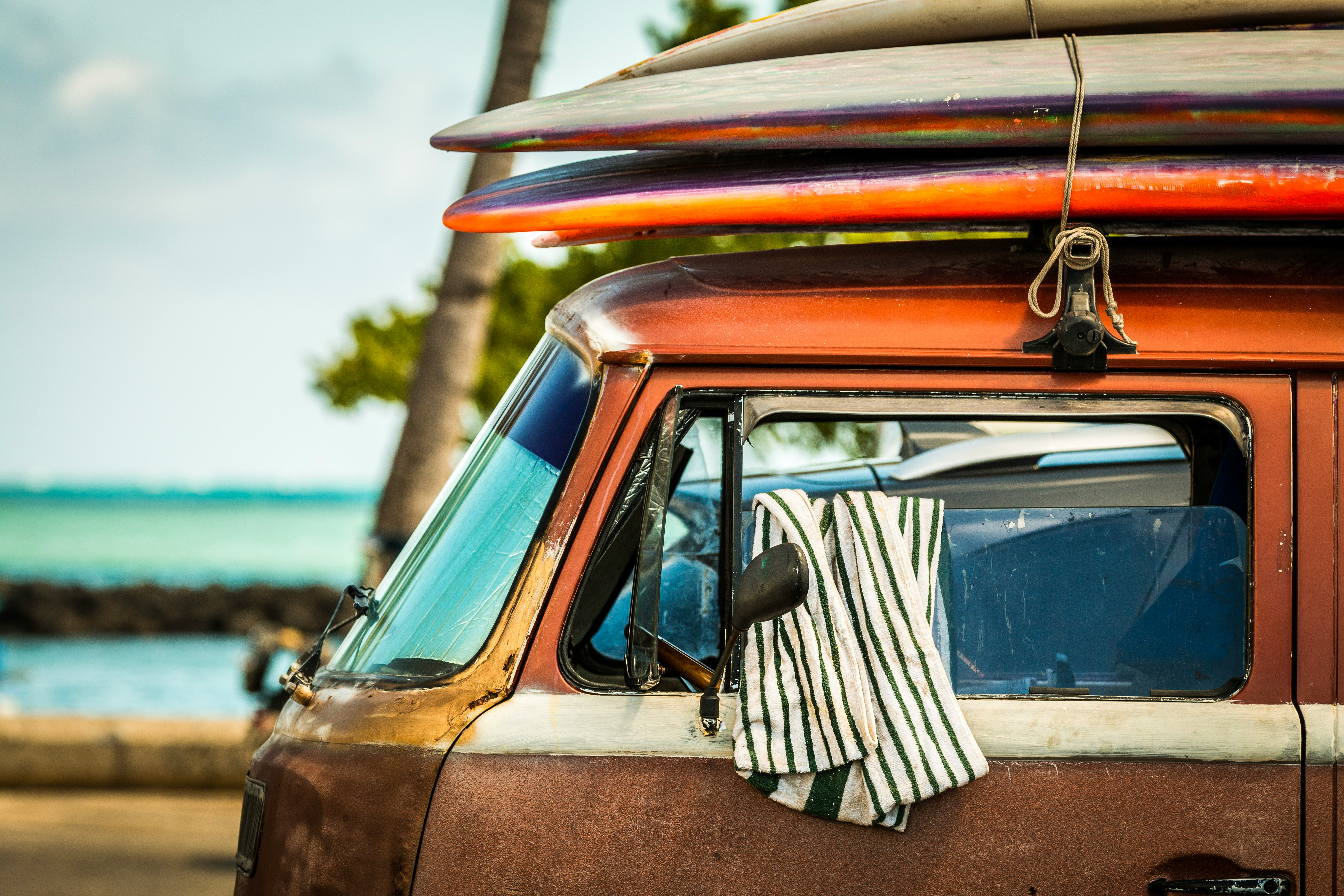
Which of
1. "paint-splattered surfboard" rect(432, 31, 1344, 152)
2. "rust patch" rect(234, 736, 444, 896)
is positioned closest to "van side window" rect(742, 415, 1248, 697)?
"paint-splattered surfboard" rect(432, 31, 1344, 152)

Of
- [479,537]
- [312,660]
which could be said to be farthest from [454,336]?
[479,537]

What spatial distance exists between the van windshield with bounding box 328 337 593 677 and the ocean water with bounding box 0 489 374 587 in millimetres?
15697

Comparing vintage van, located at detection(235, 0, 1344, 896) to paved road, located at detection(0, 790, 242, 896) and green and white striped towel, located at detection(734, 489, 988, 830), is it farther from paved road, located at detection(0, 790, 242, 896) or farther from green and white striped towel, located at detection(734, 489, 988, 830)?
paved road, located at detection(0, 790, 242, 896)

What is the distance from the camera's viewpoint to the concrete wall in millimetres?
6828

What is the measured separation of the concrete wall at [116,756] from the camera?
22.4 ft

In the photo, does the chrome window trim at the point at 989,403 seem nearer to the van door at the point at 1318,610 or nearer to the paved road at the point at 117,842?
the van door at the point at 1318,610

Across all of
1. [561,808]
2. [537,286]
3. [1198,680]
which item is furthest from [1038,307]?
[537,286]

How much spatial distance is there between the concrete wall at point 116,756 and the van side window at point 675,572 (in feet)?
16.3

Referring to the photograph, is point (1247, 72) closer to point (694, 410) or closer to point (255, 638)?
point (694, 410)

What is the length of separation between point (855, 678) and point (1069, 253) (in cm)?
89

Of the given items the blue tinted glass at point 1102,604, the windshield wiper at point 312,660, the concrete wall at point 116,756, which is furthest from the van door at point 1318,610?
the concrete wall at point 116,756

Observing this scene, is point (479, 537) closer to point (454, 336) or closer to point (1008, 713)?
point (1008, 713)

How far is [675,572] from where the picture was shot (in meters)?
2.76

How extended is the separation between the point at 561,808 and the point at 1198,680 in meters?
1.22
